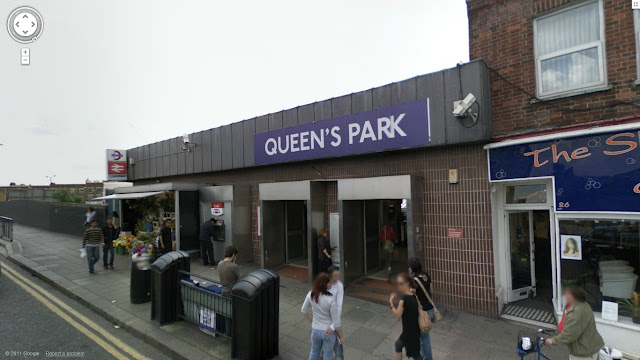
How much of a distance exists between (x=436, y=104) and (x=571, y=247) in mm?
3587

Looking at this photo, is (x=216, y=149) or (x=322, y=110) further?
(x=216, y=149)

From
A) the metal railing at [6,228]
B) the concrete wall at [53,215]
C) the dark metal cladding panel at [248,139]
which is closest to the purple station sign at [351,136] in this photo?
the dark metal cladding panel at [248,139]

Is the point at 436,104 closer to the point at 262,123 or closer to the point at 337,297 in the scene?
the point at 337,297

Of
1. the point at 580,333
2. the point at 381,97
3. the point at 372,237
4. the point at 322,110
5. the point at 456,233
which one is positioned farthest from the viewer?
the point at 372,237

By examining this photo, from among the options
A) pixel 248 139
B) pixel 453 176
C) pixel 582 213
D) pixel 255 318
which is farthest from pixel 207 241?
pixel 582 213

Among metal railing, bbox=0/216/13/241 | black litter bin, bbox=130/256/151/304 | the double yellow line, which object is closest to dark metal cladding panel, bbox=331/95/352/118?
black litter bin, bbox=130/256/151/304

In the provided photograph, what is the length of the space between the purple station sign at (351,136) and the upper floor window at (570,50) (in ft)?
7.21

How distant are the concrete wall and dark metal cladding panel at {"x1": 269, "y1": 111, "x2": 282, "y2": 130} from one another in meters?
12.9

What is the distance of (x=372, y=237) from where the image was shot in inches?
335

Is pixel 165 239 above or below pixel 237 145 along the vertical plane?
below

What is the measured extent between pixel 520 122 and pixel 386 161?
9.16 feet

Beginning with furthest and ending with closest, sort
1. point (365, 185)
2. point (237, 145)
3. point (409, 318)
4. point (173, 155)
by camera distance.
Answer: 1. point (173, 155)
2. point (237, 145)
3. point (365, 185)
4. point (409, 318)

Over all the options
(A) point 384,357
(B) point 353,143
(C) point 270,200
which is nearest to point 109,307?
(C) point 270,200

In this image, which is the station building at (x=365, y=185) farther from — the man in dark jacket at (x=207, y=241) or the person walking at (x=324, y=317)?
the person walking at (x=324, y=317)
